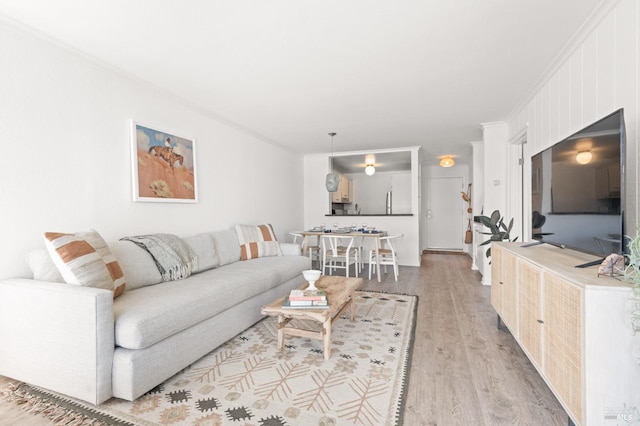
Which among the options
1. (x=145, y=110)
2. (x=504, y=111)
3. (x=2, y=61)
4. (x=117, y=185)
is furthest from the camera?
(x=504, y=111)

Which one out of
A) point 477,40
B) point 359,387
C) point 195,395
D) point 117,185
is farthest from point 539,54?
point 117,185

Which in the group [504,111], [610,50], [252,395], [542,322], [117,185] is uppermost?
[504,111]

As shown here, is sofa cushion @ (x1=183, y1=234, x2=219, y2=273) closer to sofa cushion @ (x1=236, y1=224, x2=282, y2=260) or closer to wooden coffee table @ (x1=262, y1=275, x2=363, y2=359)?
sofa cushion @ (x1=236, y1=224, x2=282, y2=260)

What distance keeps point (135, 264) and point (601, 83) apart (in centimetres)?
359

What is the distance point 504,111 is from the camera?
3.97m

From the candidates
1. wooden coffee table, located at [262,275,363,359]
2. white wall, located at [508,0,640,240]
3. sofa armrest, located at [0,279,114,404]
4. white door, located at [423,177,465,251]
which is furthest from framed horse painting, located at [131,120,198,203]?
white door, located at [423,177,465,251]

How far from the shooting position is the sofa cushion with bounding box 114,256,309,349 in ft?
5.80

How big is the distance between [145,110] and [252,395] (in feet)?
9.24

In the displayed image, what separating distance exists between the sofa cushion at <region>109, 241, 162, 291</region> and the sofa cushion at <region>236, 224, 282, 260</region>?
54.4 inches

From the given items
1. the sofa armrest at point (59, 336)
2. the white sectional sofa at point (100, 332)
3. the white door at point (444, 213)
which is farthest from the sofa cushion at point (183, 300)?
the white door at point (444, 213)

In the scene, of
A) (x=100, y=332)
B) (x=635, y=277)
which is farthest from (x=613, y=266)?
(x=100, y=332)

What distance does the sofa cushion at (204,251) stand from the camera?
10.5 feet

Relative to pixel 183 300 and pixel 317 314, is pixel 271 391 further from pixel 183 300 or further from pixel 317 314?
pixel 183 300

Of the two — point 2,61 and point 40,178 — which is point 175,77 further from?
point 40,178
